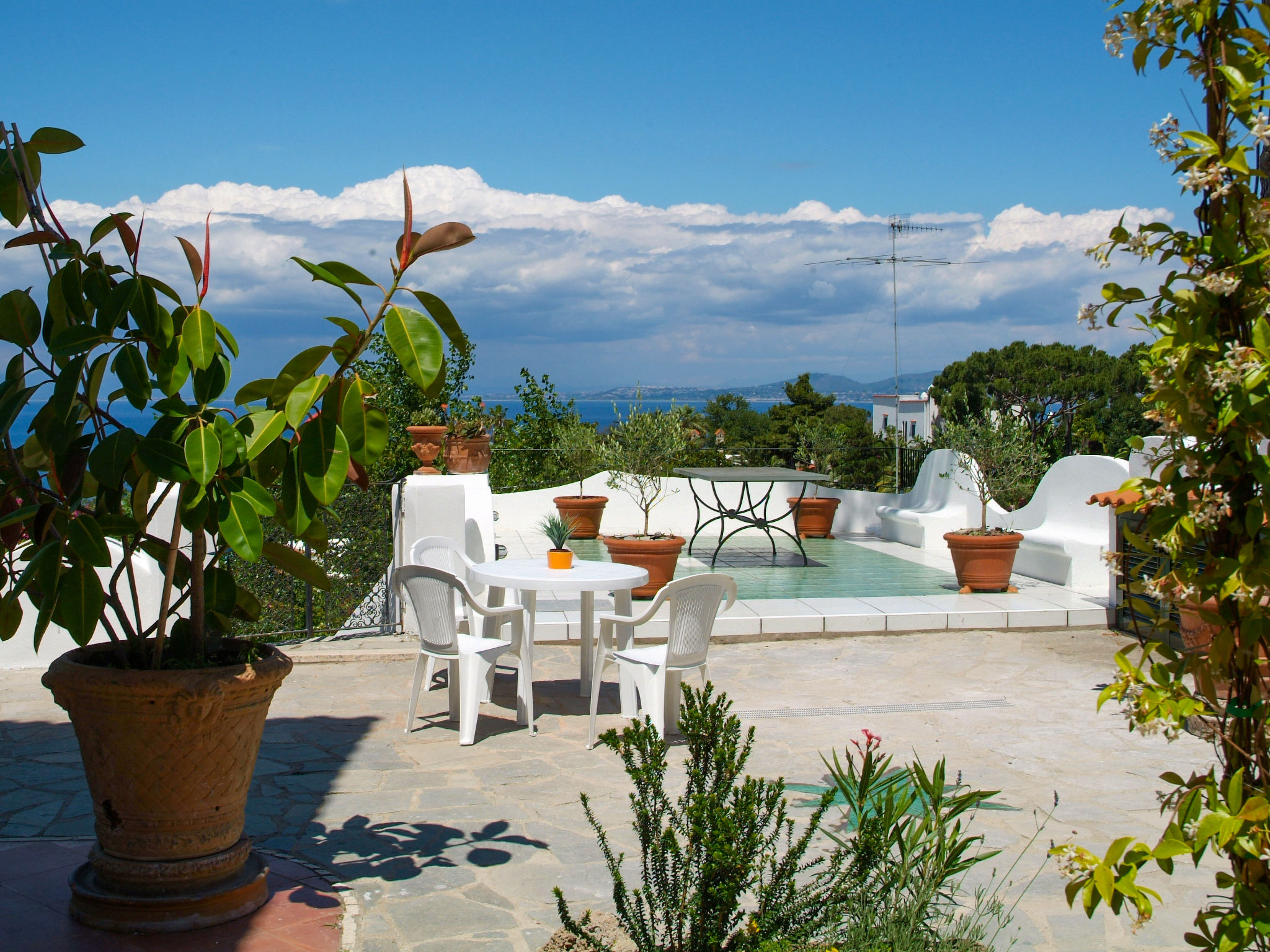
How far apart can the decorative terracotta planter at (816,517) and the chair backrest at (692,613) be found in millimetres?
7381

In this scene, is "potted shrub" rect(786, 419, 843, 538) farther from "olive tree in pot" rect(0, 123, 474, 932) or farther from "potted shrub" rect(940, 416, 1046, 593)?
"olive tree in pot" rect(0, 123, 474, 932)

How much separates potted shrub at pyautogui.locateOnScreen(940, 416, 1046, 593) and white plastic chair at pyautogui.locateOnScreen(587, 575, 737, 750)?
12.4ft

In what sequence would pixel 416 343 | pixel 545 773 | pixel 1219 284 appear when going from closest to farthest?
pixel 1219 284 → pixel 416 343 → pixel 545 773

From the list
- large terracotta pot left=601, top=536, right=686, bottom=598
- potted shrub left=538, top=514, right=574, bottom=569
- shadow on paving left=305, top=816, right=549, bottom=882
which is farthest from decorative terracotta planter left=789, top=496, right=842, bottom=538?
shadow on paving left=305, top=816, right=549, bottom=882

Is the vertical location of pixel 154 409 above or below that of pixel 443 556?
above

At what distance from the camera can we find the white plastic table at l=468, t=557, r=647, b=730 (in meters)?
4.85

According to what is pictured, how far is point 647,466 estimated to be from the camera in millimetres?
8805

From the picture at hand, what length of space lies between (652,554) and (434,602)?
3179 millimetres

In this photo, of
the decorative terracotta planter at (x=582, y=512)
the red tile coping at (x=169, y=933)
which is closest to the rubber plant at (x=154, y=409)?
the red tile coping at (x=169, y=933)

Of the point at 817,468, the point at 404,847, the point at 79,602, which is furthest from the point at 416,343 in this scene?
the point at 817,468

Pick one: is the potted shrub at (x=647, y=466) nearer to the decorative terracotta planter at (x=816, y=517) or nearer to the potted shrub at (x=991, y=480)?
the potted shrub at (x=991, y=480)

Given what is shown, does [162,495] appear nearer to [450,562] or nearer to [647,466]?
[450,562]

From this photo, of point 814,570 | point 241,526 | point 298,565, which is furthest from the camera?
point 814,570

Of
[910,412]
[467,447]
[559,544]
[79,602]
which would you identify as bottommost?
[559,544]
